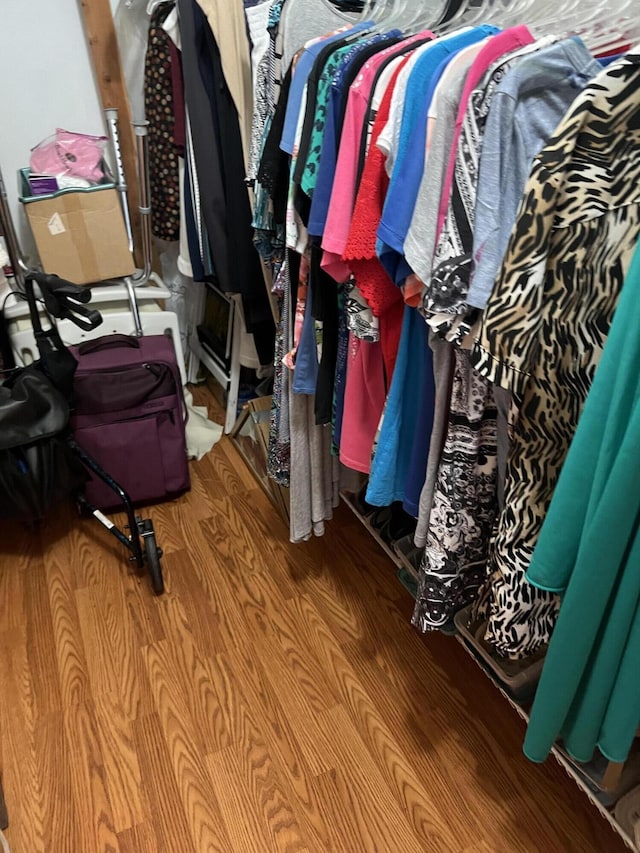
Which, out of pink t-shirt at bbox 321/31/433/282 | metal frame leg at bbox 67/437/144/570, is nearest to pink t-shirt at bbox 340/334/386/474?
pink t-shirt at bbox 321/31/433/282

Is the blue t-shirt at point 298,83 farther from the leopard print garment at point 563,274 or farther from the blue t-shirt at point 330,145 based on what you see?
the leopard print garment at point 563,274

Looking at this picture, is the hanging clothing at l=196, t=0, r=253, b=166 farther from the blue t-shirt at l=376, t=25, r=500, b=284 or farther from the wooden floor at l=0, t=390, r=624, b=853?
the wooden floor at l=0, t=390, r=624, b=853

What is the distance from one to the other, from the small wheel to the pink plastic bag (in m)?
1.11

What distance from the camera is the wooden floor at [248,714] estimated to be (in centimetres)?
131

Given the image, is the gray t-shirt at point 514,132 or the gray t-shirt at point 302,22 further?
the gray t-shirt at point 302,22

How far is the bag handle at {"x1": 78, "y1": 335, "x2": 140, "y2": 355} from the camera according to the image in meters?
1.94

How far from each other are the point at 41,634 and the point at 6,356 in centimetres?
91

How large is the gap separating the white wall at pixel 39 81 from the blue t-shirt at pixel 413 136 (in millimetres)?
1650

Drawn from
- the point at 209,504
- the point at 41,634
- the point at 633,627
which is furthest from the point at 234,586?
the point at 633,627

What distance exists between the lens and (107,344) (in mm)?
1945

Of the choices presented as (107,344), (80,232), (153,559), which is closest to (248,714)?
(153,559)

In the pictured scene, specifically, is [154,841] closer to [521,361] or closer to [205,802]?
[205,802]

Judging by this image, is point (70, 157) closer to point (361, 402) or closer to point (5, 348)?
point (5, 348)

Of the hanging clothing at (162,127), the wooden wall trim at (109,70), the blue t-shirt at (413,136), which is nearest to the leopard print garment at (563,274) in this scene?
the blue t-shirt at (413,136)
